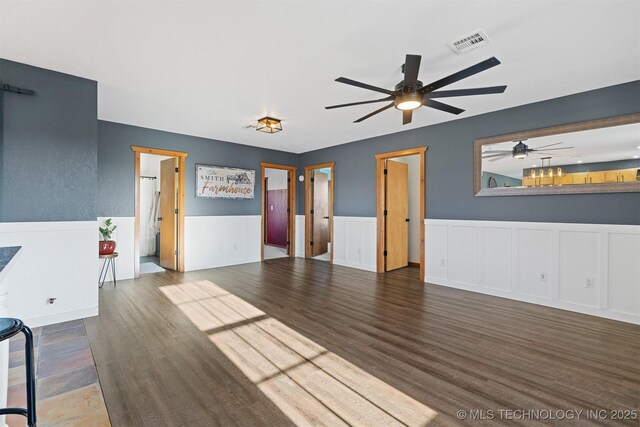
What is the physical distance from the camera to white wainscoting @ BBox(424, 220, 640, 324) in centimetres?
326

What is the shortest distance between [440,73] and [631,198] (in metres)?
2.49

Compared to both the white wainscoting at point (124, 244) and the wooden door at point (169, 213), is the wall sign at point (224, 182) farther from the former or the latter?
the white wainscoting at point (124, 244)

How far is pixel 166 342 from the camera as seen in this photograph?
8.80ft

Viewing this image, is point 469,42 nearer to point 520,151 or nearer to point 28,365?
point 520,151

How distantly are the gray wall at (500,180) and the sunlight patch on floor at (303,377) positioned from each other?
334 centimetres

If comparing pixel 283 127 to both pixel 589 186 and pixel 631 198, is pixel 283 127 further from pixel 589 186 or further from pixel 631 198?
pixel 631 198

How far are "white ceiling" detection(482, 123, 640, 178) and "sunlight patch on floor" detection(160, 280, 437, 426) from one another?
11.4 feet

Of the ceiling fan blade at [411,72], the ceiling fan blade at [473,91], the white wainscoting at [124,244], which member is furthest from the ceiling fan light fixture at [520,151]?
the white wainscoting at [124,244]

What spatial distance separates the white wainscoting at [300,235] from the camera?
7445 millimetres

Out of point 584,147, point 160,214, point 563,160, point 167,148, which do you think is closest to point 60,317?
point 167,148

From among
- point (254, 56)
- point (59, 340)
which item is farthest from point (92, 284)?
point (254, 56)

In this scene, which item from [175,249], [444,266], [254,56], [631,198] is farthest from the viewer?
[175,249]

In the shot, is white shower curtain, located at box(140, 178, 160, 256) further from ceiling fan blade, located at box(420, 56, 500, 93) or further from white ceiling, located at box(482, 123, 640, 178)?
white ceiling, located at box(482, 123, 640, 178)

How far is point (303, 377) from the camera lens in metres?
2.14
